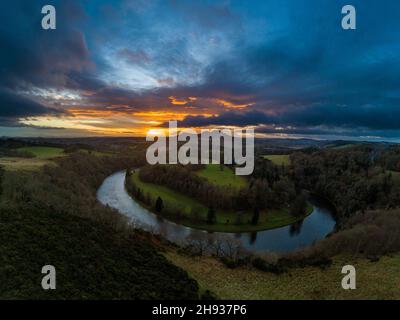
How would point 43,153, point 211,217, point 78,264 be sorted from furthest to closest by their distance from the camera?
point 43,153 < point 211,217 < point 78,264

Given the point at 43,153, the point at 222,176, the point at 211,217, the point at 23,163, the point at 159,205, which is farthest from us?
the point at 43,153

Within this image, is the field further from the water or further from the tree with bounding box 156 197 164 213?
the tree with bounding box 156 197 164 213

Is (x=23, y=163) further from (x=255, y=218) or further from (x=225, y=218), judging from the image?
(x=255, y=218)

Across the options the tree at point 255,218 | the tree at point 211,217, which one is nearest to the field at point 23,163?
the tree at point 211,217

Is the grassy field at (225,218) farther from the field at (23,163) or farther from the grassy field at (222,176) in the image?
the field at (23,163)

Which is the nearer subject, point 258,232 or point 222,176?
point 258,232

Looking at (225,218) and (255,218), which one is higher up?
(255,218)

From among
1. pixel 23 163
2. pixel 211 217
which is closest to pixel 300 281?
pixel 211 217
